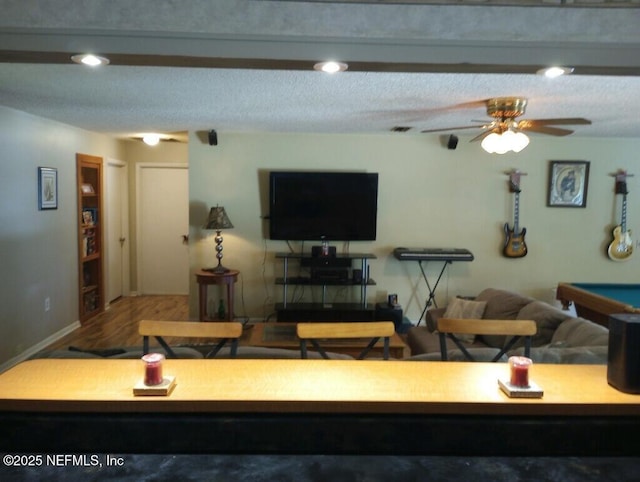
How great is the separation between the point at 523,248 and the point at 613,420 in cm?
448

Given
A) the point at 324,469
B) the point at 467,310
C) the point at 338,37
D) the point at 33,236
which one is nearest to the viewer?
the point at 324,469

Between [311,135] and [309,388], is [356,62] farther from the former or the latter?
[311,135]

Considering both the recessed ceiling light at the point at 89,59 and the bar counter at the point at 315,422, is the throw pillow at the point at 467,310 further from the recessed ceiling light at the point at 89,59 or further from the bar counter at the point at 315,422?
the recessed ceiling light at the point at 89,59

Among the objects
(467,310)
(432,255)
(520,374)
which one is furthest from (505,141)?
(432,255)

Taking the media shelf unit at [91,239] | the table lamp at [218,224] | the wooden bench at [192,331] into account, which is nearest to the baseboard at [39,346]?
the media shelf unit at [91,239]

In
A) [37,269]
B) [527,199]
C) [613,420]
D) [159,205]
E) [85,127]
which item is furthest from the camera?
[159,205]

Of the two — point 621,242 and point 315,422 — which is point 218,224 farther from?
point 621,242

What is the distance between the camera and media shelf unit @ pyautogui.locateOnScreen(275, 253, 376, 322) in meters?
5.41

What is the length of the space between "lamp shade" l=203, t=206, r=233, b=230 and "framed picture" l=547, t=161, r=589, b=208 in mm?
3636

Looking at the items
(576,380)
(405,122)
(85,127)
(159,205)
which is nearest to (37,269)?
(85,127)

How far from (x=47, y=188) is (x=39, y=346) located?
148cm

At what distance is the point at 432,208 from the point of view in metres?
5.80

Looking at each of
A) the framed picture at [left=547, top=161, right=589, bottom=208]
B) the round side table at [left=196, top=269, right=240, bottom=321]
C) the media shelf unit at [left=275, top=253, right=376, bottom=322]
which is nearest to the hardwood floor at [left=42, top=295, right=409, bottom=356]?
the round side table at [left=196, top=269, right=240, bottom=321]

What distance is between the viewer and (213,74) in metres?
2.90
